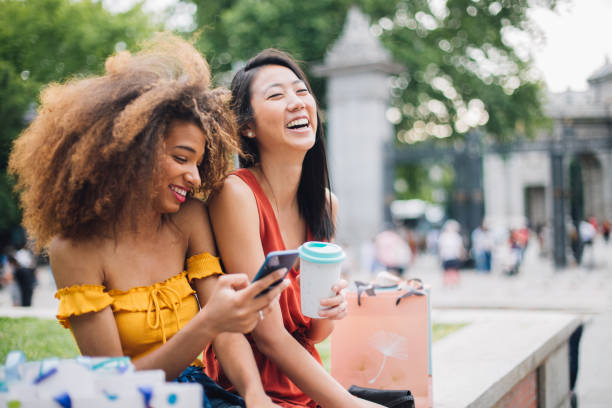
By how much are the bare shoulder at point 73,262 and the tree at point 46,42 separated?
35.8 ft

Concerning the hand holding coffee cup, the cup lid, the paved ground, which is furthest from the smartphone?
the paved ground

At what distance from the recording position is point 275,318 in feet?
7.04

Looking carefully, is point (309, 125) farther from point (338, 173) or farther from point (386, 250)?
point (338, 173)

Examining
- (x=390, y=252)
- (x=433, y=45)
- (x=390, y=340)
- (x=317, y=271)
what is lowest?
(x=390, y=252)

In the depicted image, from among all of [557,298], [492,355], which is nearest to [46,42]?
[557,298]

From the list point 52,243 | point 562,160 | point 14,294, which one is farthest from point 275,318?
point 562,160

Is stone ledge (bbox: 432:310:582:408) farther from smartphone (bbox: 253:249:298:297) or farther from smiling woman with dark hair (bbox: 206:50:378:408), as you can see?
smartphone (bbox: 253:249:298:297)

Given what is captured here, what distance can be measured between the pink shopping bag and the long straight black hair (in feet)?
1.40

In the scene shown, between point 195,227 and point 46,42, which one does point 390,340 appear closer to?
point 195,227

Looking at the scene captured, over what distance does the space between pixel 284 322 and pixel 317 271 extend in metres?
0.56

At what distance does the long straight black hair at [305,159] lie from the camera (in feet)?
8.42

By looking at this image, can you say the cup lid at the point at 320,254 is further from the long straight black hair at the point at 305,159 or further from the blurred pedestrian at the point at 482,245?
the blurred pedestrian at the point at 482,245

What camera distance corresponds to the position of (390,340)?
111 inches

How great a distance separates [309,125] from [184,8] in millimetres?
20324
